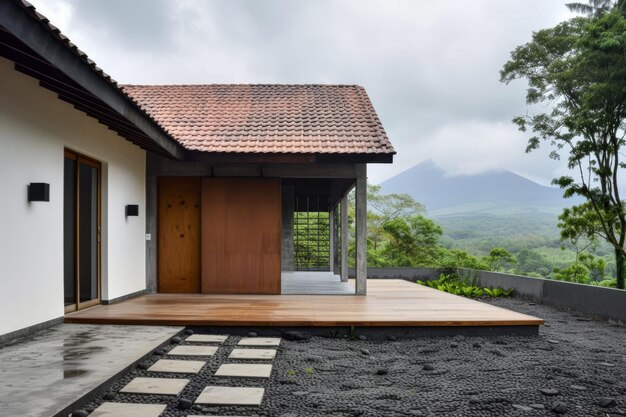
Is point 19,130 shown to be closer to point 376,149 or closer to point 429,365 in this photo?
point 429,365

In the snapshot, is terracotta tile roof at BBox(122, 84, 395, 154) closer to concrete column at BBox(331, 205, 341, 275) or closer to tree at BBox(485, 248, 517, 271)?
concrete column at BBox(331, 205, 341, 275)

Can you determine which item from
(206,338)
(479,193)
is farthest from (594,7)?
(479,193)

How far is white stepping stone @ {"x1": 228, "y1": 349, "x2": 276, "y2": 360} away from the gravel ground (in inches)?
3.3

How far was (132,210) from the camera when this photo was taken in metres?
7.96

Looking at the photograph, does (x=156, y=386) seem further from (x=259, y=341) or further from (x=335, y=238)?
(x=335, y=238)

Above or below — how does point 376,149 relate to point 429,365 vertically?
above

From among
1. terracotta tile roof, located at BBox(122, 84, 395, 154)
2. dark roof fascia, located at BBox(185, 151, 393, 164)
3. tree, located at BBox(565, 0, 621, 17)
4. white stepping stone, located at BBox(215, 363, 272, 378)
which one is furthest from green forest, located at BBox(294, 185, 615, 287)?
white stepping stone, located at BBox(215, 363, 272, 378)

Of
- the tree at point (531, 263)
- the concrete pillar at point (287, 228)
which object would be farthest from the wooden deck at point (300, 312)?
the tree at point (531, 263)

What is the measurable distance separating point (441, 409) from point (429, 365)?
1.20 m

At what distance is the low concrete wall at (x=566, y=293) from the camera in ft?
24.9

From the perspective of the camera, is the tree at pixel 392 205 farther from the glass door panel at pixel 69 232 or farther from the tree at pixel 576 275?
the glass door panel at pixel 69 232

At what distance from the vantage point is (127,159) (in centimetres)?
794

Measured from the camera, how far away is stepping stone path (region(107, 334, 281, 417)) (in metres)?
3.22

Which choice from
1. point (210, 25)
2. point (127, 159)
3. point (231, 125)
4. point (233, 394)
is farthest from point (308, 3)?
point (233, 394)
